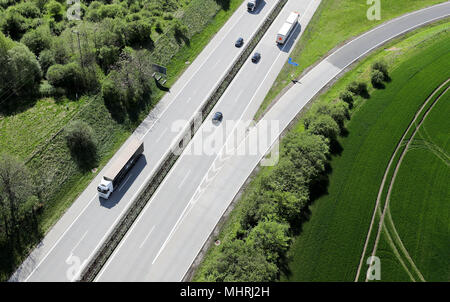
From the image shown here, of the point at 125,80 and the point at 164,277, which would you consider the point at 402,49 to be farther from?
the point at 164,277

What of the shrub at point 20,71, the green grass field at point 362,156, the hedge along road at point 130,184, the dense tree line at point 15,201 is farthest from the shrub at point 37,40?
the green grass field at point 362,156

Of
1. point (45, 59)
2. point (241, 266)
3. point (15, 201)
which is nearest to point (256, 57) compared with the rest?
point (45, 59)

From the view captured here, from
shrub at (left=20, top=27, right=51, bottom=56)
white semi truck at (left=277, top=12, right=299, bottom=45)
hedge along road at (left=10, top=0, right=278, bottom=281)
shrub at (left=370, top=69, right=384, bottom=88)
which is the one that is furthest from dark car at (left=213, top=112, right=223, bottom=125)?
shrub at (left=20, top=27, right=51, bottom=56)

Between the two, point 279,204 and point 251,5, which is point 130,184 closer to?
point 279,204

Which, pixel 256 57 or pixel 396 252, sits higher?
pixel 256 57

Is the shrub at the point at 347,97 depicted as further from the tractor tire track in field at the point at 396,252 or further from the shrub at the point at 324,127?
the tractor tire track in field at the point at 396,252

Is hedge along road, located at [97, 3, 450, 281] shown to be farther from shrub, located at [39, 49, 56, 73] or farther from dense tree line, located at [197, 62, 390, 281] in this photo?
shrub, located at [39, 49, 56, 73]

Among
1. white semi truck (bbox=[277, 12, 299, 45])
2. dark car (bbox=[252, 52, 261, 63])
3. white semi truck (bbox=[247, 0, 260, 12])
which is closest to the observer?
dark car (bbox=[252, 52, 261, 63])
